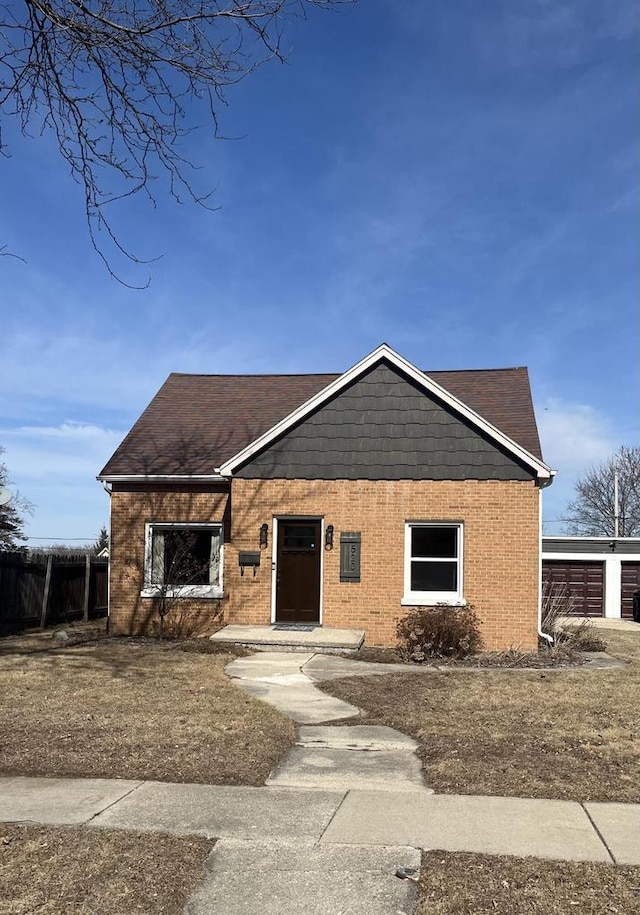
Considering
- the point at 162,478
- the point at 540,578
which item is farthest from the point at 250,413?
the point at 540,578

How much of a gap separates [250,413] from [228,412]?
0.55 metres

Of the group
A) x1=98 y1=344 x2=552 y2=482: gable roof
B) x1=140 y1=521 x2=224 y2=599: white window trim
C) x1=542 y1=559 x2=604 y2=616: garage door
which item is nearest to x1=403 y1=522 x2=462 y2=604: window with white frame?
x1=98 y1=344 x2=552 y2=482: gable roof

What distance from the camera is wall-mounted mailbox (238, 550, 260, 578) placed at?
14961 mm

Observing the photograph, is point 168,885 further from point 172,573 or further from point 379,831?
point 172,573

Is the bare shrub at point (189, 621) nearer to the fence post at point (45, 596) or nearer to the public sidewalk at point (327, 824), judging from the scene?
the fence post at point (45, 596)

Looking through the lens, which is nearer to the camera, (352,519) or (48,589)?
(352,519)

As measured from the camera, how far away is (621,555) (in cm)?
2827

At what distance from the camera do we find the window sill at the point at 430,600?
564 inches

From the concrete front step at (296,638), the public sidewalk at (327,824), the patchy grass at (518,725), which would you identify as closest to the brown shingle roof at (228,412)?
the concrete front step at (296,638)

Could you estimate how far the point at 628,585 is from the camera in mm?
28188

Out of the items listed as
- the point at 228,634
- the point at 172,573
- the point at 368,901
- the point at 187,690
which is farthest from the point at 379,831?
the point at 172,573

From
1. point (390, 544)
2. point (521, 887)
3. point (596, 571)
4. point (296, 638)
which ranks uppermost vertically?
point (390, 544)

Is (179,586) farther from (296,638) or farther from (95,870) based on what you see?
(95,870)

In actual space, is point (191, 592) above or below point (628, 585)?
above
